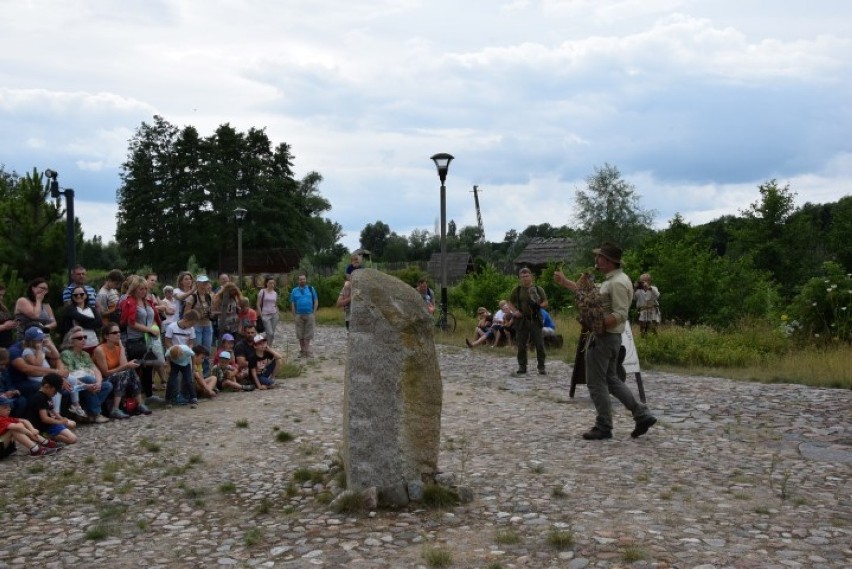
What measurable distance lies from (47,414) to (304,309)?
7.14m

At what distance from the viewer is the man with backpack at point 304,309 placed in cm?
1491

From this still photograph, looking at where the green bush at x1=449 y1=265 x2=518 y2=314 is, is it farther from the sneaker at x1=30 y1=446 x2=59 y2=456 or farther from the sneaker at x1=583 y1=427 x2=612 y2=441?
the sneaker at x1=30 y1=446 x2=59 y2=456

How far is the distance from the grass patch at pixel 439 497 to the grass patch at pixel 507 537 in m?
0.64

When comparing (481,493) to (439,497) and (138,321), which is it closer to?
(439,497)

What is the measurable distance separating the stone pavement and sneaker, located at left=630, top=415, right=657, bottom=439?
9cm

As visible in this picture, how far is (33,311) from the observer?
9.56 meters

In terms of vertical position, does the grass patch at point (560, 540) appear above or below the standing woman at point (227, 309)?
Answer: below

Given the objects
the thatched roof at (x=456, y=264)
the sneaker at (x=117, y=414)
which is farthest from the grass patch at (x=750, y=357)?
the thatched roof at (x=456, y=264)

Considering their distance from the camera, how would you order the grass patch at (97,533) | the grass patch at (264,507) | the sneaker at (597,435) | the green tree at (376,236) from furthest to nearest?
the green tree at (376,236), the sneaker at (597,435), the grass patch at (264,507), the grass patch at (97,533)

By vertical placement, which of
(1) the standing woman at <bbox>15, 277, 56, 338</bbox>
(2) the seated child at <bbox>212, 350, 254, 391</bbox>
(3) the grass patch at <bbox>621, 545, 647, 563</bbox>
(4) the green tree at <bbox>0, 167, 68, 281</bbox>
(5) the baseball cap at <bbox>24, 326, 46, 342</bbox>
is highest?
(4) the green tree at <bbox>0, 167, 68, 281</bbox>

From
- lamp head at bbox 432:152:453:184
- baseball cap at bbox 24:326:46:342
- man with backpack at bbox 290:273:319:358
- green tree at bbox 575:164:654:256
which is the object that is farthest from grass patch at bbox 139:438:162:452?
green tree at bbox 575:164:654:256

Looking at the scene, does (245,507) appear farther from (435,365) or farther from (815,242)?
(815,242)

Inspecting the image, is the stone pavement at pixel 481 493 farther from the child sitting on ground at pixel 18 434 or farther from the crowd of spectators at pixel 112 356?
the crowd of spectators at pixel 112 356

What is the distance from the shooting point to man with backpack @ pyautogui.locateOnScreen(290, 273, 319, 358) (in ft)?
48.9
